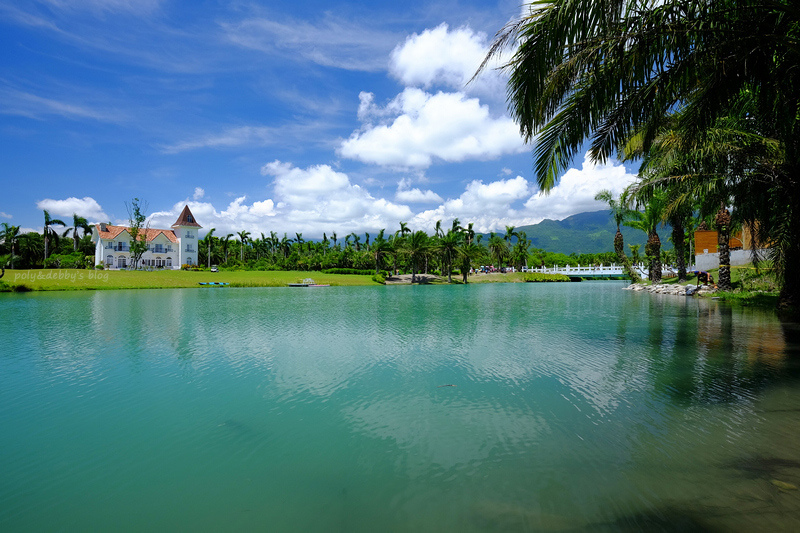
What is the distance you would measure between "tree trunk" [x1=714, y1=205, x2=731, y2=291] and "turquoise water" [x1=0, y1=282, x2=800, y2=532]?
46.3 ft

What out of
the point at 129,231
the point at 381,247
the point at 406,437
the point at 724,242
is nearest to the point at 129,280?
the point at 129,231

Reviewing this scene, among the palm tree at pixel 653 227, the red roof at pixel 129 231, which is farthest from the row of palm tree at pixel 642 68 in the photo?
the red roof at pixel 129 231

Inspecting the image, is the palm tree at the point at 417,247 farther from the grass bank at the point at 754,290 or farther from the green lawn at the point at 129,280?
the grass bank at the point at 754,290

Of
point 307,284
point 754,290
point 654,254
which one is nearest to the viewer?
point 754,290

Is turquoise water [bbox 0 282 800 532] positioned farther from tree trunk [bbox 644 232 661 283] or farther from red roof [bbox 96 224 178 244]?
red roof [bbox 96 224 178 244]

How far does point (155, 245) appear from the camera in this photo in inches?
2940

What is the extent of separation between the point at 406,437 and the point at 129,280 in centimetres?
5282

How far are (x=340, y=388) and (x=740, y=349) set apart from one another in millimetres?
9915

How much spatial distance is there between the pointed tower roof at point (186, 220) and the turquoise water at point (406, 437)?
248 ft

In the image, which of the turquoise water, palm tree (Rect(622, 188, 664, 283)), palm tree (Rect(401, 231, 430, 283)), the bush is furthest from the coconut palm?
the turquoise water

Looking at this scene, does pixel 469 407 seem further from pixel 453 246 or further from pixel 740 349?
pixel 453 246

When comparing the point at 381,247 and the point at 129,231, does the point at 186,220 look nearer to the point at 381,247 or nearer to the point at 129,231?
the point at 129,231

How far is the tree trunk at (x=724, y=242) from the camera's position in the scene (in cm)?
2214

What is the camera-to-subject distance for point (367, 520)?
141 inches
